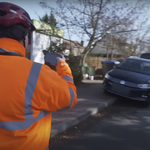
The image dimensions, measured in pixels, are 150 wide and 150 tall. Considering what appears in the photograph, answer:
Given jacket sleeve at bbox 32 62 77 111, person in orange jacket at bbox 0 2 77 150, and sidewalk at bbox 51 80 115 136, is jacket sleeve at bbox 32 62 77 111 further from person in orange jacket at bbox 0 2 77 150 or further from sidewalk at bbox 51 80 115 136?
sidewalk at bbox 51 80 115 136

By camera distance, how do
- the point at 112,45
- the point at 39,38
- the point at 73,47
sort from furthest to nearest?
the point at 112,45
the point at 39,38
the point at 73,47

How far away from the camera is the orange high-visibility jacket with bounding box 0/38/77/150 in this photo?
107 cm

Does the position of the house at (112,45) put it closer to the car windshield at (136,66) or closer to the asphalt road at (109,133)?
the car windshield at (136,66)

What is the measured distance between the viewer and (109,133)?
4.06 m

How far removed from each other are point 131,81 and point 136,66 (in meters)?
1.47

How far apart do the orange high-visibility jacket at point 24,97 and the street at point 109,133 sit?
235 centimetres

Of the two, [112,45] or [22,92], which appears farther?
[112,45]

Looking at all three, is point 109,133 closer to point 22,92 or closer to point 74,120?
point 74,120

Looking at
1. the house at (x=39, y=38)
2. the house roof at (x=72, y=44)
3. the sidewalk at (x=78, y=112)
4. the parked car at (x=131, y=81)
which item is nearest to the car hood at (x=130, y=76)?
the parked car at (x=131, y=81)

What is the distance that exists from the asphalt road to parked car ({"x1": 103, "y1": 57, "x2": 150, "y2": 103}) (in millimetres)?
713

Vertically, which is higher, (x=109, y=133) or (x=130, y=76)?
(x=130, y=76)

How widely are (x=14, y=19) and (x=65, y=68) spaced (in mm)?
542

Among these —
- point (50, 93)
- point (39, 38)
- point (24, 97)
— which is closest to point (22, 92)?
point (24, 97)

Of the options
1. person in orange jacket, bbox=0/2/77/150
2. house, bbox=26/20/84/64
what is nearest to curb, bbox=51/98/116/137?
person in orange jacket, bbox=0/2/77/150
